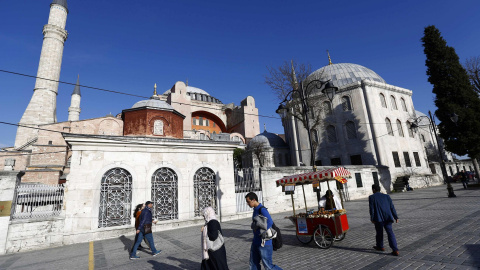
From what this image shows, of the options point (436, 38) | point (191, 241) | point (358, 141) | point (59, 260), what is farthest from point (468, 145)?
point (59, 260)

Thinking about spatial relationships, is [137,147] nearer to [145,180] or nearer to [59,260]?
[145,180]

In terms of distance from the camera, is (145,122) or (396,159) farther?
(396,159)

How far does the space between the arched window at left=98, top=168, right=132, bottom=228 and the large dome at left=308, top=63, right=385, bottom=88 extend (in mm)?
25344

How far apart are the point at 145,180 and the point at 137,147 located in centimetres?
175

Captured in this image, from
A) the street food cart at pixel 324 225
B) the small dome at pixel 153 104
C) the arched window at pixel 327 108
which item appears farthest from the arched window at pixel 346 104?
the street food cart at pixel 324 225

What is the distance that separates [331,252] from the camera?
18.1 ft

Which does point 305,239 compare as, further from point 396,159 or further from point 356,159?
point 396,159

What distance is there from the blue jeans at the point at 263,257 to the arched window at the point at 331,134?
26.1 meters

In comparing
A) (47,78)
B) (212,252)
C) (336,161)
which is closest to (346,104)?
(336,161)

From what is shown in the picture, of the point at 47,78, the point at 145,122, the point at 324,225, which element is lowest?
the point at 324,225

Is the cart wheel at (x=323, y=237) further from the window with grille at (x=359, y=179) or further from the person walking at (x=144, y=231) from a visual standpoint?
the window with grille at (x=359, y=179)

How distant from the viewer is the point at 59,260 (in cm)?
673

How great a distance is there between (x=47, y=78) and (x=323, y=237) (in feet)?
136

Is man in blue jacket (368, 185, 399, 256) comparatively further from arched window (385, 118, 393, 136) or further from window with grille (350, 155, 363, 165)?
arched window (385, 118, 393, 136)
